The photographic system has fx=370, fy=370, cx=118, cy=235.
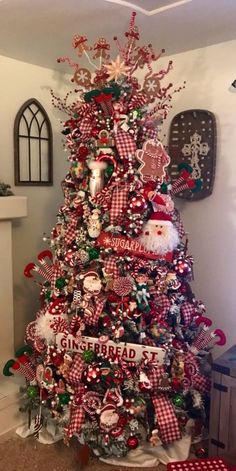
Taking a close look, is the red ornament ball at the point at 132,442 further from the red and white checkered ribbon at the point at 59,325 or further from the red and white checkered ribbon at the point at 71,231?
the red and white checkered ribbon at the point at 71,231

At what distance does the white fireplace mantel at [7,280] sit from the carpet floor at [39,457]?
352mm

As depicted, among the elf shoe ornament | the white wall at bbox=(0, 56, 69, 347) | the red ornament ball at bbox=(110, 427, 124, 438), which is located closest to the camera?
the red ornament ball at bbox=(110, 427, 124, 438)

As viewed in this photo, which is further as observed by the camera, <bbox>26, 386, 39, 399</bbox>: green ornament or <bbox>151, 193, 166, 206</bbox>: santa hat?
<bbox>26, 386, 39, 399</bbox>: green ornament

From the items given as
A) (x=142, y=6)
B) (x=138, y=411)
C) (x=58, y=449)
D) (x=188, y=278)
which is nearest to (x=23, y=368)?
(x=58, y=449)

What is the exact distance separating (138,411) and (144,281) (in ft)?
1.91

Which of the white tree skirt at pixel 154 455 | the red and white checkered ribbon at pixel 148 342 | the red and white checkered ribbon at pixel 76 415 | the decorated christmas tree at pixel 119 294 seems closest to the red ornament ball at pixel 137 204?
the decorated christmas tree at pixel 119 294

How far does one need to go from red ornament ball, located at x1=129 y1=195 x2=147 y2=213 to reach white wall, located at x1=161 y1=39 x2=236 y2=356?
77cm

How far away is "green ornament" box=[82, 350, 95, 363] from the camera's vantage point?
67.4 inches

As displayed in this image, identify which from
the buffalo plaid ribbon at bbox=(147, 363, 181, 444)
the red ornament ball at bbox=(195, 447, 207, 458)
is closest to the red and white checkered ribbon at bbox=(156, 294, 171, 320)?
the buffalo plaid ribbon at bbox=(147, 363, 181, 444)

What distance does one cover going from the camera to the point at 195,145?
7.60 ft

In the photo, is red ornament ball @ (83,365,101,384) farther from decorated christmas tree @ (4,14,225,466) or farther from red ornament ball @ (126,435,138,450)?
red ornament ball @ (126,435,138,450)

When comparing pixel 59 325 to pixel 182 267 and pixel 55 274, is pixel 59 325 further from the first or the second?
pixel 182 267

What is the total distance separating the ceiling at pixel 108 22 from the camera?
179 cm

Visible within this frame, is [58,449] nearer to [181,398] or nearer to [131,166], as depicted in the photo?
[181,398]
